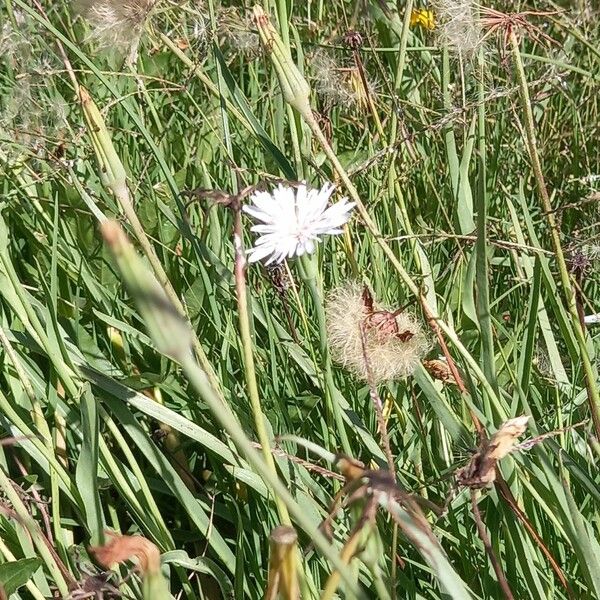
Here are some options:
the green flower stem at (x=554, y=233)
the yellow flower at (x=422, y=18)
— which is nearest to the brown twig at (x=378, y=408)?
the green flower stem at (x=554, y=233)

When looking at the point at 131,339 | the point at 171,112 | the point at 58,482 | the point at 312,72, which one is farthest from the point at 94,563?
the point at 171,112

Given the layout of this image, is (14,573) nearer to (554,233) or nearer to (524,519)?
(524,519)

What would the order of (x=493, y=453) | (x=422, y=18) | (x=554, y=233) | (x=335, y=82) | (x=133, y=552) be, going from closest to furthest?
(x=133, y=552)
(x=493, y=453)
(x=554, y=233)
(x=335, y=82)
(x=422, y=18)

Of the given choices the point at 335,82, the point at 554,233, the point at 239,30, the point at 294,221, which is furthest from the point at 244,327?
the point at 335,82

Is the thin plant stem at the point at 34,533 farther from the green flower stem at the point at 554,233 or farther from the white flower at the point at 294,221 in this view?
the green flower stem at the point at 554,233

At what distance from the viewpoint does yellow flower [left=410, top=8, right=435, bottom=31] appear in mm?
1606

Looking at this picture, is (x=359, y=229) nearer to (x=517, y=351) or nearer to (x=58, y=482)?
(x=517, y=351)

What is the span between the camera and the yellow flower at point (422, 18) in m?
1.61

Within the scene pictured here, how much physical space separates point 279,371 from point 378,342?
289 mm

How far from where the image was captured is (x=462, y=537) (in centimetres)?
87

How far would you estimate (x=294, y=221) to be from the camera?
0.77 metres

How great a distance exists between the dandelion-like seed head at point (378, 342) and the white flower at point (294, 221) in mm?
94

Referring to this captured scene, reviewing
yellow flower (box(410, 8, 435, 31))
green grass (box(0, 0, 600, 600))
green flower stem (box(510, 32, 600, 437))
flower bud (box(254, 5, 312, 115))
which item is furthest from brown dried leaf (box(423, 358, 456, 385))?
yellow flower (box(410, 8, 435, 31))

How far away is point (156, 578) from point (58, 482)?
20.3 inches
